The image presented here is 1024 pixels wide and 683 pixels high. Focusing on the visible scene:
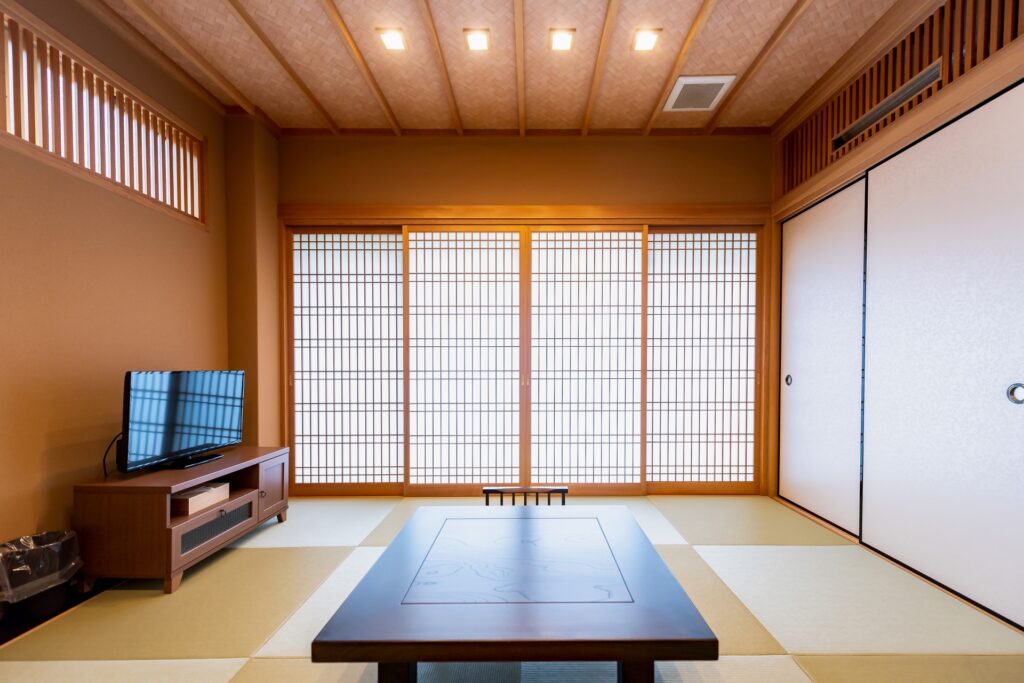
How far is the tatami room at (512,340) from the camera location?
1.99m

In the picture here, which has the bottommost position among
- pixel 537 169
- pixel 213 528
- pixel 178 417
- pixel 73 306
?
pixel 213 528

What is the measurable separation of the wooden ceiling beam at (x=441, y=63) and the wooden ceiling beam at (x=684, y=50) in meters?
1.53

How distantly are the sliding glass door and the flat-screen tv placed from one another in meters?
0.99

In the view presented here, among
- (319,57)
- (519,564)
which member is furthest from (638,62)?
(519,564)

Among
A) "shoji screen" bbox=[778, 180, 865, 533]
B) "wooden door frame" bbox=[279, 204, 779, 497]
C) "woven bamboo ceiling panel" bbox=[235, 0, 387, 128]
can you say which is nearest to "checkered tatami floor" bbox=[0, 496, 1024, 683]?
"shoji screen" bbox=[778, 180, 865, 533]

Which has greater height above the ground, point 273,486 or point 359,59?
point 359,59

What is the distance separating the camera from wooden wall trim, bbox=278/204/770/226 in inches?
166

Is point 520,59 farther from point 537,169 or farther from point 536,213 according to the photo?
point 536,213

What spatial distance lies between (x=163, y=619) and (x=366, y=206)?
3.22 m

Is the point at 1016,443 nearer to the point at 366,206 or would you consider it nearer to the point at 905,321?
the point at 905,321

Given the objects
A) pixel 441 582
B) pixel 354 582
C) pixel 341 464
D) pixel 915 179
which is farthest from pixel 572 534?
pixel 341 464

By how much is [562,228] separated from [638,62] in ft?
4.69

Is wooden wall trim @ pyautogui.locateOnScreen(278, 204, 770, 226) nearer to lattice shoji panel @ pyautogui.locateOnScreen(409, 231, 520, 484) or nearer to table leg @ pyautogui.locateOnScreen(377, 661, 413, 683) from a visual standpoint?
lattice shoji panel @ pyautogui.locateOnScreen(409, 231, 520, 484)

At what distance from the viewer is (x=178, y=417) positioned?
115 inches
